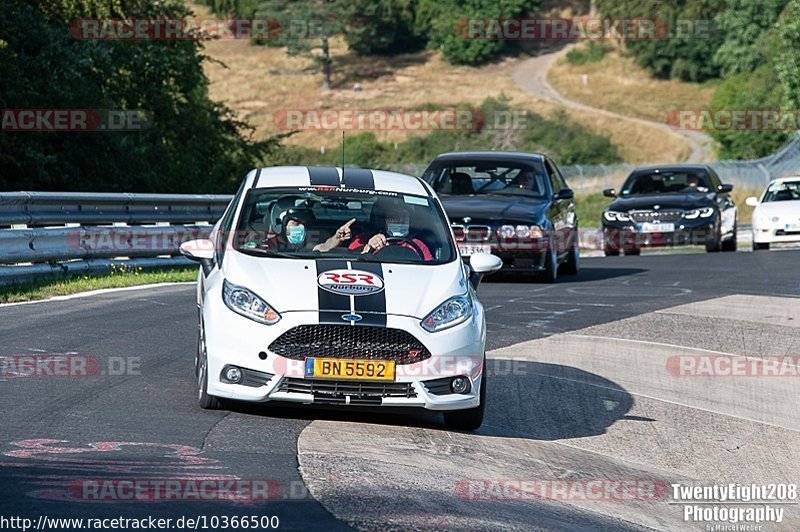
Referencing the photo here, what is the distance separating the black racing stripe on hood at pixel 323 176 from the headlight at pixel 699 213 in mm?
15505

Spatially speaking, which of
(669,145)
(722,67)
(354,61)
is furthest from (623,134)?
(354,61)

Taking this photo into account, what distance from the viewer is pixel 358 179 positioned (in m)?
10.4

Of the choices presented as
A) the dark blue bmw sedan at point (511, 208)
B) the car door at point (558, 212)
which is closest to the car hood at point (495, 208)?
the dark blue bmw sedan at point (511, 208)

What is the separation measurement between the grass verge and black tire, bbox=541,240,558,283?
463 cm

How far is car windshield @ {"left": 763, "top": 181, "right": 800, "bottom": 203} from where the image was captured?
28.8m

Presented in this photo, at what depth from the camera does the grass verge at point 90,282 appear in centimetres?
1507

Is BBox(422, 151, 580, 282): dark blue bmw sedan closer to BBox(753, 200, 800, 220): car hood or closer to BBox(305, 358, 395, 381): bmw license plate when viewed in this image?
BBox(753, 200, 800, 220): car hood

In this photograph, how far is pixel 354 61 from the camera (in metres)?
123

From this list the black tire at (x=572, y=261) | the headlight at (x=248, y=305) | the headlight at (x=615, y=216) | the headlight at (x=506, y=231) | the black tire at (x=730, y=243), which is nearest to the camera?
the headlight at (x=248, y=305)

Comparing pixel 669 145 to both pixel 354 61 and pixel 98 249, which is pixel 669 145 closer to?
pixel 354 61

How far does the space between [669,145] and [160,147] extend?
63.9 metres

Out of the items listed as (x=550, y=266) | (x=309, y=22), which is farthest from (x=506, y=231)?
(x=309, y=22)

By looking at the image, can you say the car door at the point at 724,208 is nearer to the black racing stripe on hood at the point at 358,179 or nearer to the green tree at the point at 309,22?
the black racing stripe on hood at the point at 358,179

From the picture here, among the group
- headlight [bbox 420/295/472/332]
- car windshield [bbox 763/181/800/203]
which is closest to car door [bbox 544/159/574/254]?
Result: car windshield [bbox 763/181/800/203]
